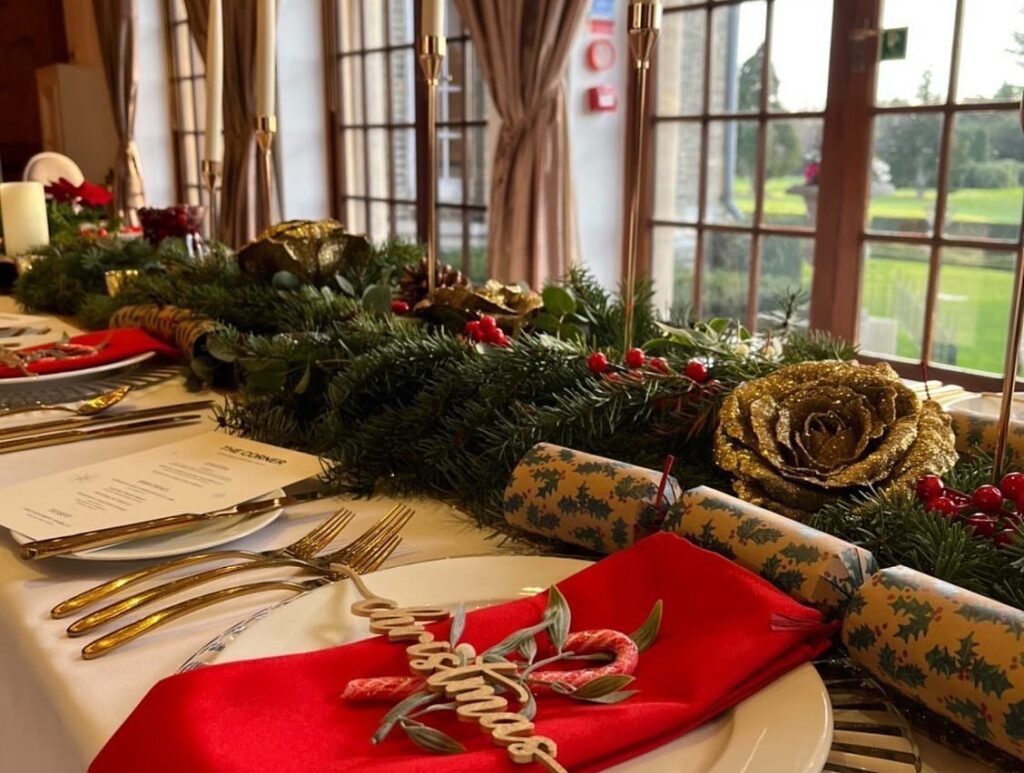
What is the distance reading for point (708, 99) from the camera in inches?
109

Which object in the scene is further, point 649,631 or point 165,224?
point 165,224

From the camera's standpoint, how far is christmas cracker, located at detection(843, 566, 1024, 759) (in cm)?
35

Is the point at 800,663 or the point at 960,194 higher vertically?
the point at 960,194

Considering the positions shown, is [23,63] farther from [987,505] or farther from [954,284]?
[987,505]

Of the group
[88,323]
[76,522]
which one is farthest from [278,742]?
[88,323]

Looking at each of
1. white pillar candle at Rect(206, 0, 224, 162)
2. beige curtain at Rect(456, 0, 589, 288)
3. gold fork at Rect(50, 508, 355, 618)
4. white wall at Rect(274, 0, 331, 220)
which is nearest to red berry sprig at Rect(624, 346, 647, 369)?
gold fork at Rect(50, 508, 355, 618)

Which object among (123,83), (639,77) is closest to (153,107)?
(123,83)

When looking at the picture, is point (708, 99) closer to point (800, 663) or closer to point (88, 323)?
point (88, 323)

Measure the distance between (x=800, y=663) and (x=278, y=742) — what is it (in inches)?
8.4

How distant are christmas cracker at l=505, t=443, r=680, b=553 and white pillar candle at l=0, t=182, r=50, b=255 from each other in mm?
1660

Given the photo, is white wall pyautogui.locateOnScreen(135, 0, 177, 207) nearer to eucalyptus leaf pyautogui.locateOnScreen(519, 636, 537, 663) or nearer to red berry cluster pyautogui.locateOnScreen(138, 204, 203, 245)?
red berry cluster pyautogui.locateOnScreen(138, 204, 203, 245)

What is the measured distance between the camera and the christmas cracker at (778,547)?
0.41 metres

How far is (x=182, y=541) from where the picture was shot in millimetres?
581

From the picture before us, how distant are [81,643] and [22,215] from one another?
170cm
